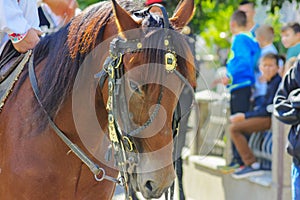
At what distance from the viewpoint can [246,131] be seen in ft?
26.0

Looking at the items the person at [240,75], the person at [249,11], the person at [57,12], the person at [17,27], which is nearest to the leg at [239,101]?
the person at [240,75]

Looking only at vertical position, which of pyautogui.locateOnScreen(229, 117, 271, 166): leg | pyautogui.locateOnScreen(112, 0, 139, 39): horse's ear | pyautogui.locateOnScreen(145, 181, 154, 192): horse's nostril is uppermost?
pyautogui.locateOnScreen(112, 0, 139, 39): horse's ear

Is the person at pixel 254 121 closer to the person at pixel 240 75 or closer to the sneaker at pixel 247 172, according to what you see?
the sneaker at pixel 247 172

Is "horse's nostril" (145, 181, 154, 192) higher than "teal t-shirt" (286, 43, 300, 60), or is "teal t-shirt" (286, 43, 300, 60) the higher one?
"horse's nostril" (145, 181, 154, 192)

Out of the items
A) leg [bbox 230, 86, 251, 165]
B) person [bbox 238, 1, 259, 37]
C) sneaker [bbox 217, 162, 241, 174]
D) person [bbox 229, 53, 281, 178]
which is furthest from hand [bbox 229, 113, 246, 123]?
person [bbox 238, 1, 259, 37]

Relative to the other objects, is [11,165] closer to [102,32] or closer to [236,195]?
[102,32]

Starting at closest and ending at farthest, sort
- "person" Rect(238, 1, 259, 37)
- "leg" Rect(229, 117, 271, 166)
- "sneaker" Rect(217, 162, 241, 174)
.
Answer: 1. "leg" Rect(229, 117, 271, 166)
2. "sneaker" Rect(217, 162, 241, 174)
3. "person" Rect(238, 1, 259, 37)

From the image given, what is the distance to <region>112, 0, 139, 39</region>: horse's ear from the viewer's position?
10.6 feet

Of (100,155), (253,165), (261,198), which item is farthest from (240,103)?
(100,155)

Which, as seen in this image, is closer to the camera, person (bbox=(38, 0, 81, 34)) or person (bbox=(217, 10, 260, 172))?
person (bbox=(38, 0, 81, 34))

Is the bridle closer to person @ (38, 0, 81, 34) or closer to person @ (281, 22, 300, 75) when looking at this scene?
person @ (38, 0, 81, 34)

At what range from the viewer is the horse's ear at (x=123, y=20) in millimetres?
3223

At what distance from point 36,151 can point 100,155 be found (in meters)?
0.36

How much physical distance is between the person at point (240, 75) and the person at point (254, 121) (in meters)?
0.27
